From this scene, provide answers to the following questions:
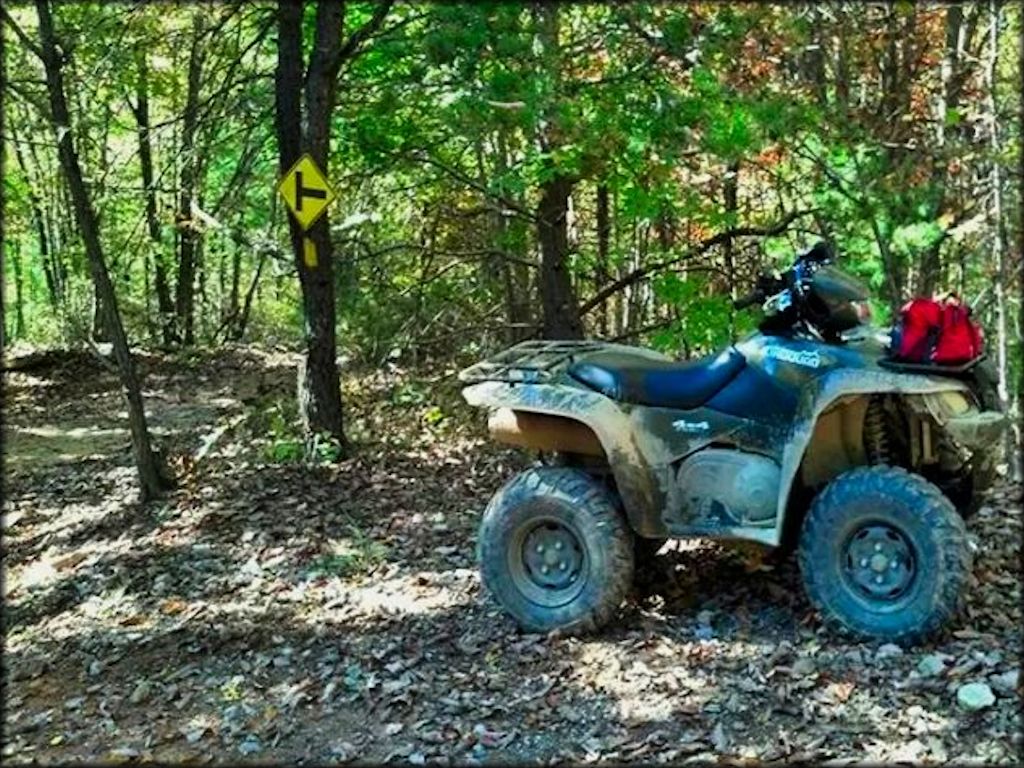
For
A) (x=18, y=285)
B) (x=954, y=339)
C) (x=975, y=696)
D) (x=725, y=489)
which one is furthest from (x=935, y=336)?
(x=18, y=285)

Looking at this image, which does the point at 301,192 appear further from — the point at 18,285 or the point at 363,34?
the point at 18,285

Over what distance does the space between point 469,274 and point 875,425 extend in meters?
6.70

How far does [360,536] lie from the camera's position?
22.4 feet

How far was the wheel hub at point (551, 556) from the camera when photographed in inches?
199

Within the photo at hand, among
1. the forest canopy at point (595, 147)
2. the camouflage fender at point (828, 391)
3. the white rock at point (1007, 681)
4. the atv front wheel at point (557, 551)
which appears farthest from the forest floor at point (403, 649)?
the forest canopy at point (595, 147)

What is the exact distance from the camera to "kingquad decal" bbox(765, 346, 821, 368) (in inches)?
181

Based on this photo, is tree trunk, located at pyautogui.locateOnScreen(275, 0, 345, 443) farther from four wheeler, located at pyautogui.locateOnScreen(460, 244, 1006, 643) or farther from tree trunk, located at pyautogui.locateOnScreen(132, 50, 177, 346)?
tree trunk, located at pyautogui.locateOnScreen(132, 50, 177, 346)

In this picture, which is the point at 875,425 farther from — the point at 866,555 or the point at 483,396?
the point at 483,396

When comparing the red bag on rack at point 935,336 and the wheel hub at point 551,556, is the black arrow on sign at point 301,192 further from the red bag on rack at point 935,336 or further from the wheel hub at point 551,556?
the red bag on rack at point 935,336

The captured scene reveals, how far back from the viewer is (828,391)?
4.51 metres

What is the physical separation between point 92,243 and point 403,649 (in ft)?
14.6

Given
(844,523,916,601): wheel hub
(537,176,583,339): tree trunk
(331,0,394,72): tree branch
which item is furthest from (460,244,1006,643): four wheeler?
(537,176,583,339): tree trunk

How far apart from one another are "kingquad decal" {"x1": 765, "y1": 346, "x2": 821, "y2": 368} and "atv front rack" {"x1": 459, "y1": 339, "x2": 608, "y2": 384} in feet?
3.15

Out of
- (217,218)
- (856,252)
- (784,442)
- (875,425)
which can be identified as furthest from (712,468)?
(217,218)
